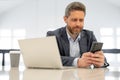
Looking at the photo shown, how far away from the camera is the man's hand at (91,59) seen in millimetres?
1408

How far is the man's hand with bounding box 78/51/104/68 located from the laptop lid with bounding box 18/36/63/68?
168 mm

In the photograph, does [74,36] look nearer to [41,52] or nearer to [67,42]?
[67,42]

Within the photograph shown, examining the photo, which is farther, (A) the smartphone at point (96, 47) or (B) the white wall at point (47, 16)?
(B) the white wall at point (47, 16)

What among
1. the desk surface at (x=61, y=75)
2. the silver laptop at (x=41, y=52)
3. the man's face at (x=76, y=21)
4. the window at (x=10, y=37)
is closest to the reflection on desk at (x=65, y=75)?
the desk surface at (x=61, y=75)

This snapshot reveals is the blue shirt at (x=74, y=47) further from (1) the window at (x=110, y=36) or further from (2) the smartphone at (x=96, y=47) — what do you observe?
(1) the window at (x=110, y=36)

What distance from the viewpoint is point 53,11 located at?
29.8 feet

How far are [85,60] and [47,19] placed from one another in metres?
7.79

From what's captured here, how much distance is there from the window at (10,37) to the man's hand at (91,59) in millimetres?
8101

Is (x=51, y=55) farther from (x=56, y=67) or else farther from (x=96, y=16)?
(x=96, y=16)

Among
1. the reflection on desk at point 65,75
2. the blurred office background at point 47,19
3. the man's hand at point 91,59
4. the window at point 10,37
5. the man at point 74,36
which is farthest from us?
the window at point 10,37

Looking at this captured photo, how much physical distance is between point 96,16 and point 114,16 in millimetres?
604

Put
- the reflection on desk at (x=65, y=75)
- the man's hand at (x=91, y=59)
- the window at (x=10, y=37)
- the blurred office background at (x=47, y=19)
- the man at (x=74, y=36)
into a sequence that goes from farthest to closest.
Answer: the window at (x=10, y=37)
the blurred office background at (x=47, y=19)
the man at (x=74, y=36)
the man's hand at (x=91, y=59)
the reflection on desk at (x=65, y=75)

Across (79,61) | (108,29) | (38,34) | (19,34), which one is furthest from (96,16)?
(79,61)

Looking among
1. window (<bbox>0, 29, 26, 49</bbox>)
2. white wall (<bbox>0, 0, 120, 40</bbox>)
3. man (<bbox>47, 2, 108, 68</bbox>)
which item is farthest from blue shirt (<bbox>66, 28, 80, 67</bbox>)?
window (<bbox>0, 29, 26, 49</bbox>)
